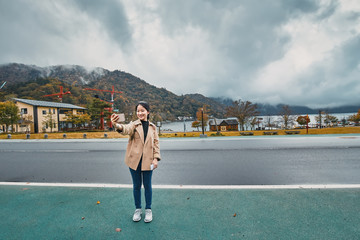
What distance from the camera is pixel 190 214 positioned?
8.48 feet

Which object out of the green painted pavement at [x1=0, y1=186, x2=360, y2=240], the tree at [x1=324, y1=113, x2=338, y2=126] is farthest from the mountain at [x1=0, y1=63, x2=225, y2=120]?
the green painted pavement at [x1=0, y1=186, x2=360, y2=240]

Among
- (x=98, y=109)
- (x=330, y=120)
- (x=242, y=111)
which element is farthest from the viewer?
A: (x=330, y=120)

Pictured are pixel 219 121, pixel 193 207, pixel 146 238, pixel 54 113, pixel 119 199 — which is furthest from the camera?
pixel 219 121

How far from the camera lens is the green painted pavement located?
2.15 meters

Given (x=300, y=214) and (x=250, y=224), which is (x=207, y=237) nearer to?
(x=250, y=224)

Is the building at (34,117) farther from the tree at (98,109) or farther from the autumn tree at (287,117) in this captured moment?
the autumn tree at (287,117)

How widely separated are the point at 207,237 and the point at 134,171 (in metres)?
1.28

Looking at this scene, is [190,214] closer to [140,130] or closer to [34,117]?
[140,130]

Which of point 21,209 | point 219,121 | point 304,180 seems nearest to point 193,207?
point 21,209

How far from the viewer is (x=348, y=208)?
264cm

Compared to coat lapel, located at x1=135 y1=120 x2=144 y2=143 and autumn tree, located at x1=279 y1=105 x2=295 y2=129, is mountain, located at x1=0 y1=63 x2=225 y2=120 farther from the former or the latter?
coat lapel, located at x1=135 y1=120 x2=144 y2=143

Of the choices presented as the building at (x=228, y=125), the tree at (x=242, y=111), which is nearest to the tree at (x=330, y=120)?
the tree at (x=242, y=111)

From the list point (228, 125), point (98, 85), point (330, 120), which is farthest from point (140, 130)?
point (98, 85)

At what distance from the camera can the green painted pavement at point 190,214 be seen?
2.15 m
